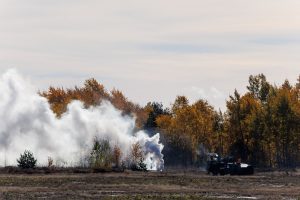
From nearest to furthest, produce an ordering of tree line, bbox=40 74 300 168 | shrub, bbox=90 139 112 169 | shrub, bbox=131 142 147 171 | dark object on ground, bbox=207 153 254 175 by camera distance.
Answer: dark object on ground, bbox=207 153 254 175 → shrub, bbox=90 139 112 169 → shrub, bbox=131 142 147 171 → tree line, bbox=40 74 300 168

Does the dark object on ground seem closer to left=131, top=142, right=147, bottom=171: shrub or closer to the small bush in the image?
left=131, top=142, right=147, bottom=171: shrub

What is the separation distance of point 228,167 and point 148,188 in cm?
2631

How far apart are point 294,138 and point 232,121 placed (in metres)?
11.9

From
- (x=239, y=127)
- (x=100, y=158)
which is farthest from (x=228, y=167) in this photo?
(x=239, y=127)

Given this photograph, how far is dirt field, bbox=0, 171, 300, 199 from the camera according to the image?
49.7m

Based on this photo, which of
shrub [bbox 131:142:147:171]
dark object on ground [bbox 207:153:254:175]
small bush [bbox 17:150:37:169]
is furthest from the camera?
shrub [bbox 131:142:147:171]

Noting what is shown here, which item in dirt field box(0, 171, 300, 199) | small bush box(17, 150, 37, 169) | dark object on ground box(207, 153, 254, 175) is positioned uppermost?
small bush box(17, 150, 37, 169)

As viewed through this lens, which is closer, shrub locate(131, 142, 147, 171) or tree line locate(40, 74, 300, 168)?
shrub locate(131, 142, 147, 171)

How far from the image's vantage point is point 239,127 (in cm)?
12069

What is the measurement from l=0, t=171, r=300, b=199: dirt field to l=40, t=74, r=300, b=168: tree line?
40715 mm

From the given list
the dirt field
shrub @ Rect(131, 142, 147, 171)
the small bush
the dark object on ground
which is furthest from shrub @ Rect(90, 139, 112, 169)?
the dirt field

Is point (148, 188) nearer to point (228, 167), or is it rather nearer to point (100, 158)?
point (228, 167)

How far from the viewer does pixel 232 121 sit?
122 meters

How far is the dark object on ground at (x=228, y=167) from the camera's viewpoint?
8031 centimetres
